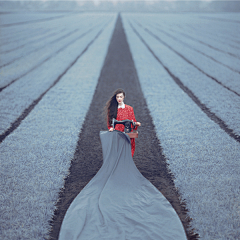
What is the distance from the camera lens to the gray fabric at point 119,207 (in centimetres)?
302

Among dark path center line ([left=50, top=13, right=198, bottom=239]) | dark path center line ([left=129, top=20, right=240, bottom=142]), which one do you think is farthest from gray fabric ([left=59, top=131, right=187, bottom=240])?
dark path center line ([left=129, top=20, right=240, bottom=142])

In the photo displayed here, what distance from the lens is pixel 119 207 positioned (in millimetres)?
3449

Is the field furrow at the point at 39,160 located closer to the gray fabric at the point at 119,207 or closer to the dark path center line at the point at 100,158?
the dark path center line at the point at 100,158

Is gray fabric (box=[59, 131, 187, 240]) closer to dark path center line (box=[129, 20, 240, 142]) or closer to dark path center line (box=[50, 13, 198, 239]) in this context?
dark path center line (box=[50, 13, 198, 239])

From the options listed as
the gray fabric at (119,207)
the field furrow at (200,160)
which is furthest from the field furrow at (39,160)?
the field furrow at (200,160)

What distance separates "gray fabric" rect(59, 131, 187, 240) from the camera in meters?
3.02

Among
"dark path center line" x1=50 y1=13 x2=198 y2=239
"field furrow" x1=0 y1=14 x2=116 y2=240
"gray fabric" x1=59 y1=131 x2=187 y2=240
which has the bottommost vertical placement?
"dark path center line" x1=50 y1=13 x2=198 y2=239

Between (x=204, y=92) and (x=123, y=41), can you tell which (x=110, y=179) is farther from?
(x=123, y=41)

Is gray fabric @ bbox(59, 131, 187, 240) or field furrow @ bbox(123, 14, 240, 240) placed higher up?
gray fabric @ bbox(59, 131, 187, 240)

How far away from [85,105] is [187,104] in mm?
3721

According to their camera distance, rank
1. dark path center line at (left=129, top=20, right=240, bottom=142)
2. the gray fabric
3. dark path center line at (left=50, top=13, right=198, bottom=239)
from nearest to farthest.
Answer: the gray fabric
dark path center line at (left=50, top=13, right=198, bottom=239)
dark path center line at (left=129, top=20, right=240, bottom=142)

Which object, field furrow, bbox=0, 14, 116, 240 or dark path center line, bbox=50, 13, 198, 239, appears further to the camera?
dark path center line, bbox=50, 13, 198, 239

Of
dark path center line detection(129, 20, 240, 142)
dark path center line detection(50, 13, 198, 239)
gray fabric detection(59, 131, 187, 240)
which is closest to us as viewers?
gray fabric detection(59, 131, 187, 240)

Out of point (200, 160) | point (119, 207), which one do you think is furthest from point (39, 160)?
point (200, 160)
